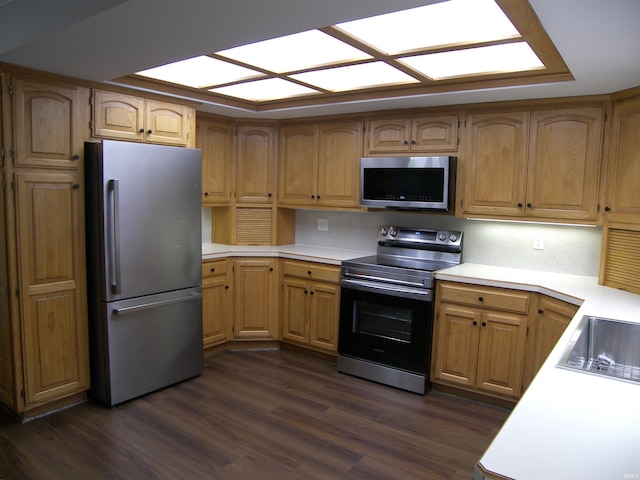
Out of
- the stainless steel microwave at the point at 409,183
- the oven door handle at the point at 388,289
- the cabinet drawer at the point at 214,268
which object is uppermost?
the stainless steel microwave at the point at 409,183

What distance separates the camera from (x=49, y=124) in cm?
286

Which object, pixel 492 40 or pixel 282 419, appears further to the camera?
pixel 282 419

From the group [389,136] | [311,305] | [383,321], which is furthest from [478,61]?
[311,305]

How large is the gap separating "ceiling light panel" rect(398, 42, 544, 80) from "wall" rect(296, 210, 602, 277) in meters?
1.28

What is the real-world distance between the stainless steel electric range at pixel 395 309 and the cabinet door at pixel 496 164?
0.41 m

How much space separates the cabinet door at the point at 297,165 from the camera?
4.28 m

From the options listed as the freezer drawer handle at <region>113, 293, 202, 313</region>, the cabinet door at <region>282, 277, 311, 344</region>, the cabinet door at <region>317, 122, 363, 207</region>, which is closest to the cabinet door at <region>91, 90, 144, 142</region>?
the freezer drawer handle at <region>113, 293, 202, 313</region>

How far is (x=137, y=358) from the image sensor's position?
321 cm

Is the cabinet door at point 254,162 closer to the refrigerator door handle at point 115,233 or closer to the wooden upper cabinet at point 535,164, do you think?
the refrigerator door handle at point 115,233

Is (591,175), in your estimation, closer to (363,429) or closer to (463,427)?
(463,427)

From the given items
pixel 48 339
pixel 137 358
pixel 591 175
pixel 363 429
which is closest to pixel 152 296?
pixel 137 358

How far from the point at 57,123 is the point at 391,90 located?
2.14m

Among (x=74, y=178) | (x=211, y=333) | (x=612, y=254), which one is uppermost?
(x=74, y=178)

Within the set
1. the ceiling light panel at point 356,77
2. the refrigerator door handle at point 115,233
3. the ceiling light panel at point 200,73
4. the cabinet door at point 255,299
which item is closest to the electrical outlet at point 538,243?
the ceiling light panel at point 356,77
